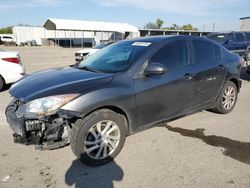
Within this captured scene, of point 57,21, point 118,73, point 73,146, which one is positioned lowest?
point 73,146

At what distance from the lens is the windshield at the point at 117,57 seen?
155 inches

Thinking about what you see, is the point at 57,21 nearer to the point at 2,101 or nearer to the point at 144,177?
the point at 2,101

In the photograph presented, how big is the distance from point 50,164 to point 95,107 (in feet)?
3.43

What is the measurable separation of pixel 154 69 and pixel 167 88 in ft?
1.65

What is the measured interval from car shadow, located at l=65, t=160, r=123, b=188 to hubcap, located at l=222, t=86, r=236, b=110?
3008 mm

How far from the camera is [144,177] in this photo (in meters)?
3.22

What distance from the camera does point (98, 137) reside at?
352cm

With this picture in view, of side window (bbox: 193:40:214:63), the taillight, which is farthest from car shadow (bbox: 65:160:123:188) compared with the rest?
the taillight

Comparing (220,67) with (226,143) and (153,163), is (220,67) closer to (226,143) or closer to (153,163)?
(226,143)

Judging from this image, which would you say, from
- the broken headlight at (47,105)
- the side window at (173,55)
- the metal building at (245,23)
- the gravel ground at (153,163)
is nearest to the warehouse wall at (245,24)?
the metal building at (245,23)

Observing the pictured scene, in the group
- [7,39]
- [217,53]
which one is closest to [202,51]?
[217,53]

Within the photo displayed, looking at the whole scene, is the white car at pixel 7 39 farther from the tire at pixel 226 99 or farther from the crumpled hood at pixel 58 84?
the tire at pixel 226 99

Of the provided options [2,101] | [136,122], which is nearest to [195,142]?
[136,122]

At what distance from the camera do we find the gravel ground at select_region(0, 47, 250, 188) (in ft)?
10.3
